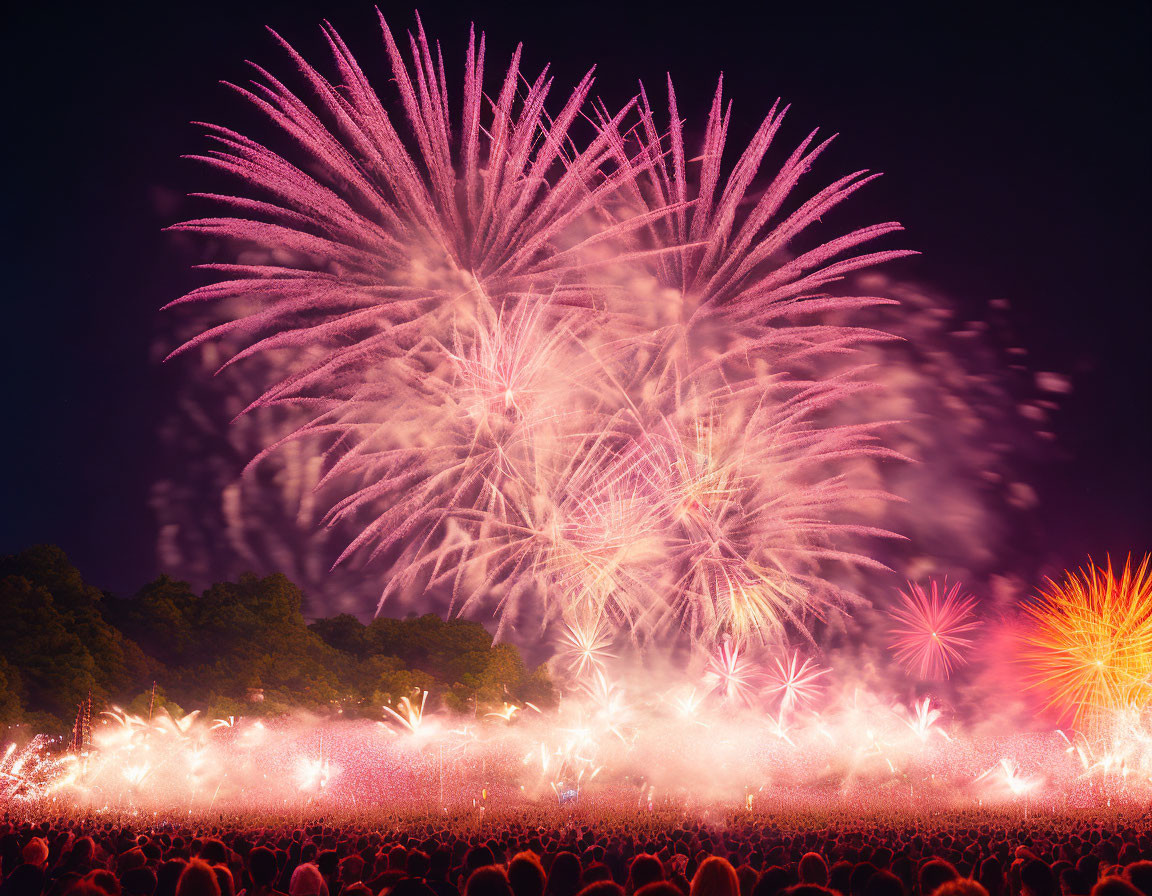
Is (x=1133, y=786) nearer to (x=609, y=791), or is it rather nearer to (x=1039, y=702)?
(x=1039, y=702)

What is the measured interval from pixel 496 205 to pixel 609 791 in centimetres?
2341

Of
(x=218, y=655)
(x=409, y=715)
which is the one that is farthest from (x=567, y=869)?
(x=218, y=655)

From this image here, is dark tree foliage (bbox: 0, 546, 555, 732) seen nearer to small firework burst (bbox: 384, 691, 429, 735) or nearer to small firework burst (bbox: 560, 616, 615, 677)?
small firework burst (bbox: 384, 691, 429, 735)

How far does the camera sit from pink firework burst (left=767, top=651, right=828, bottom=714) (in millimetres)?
31609

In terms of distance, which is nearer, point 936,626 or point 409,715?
point 936,626

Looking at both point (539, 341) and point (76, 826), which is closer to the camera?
point (76, 826)

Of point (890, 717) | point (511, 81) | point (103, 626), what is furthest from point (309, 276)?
point (890, 717)

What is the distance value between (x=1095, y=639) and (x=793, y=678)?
1011 centimetres

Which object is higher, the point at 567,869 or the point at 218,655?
the point at 218,655

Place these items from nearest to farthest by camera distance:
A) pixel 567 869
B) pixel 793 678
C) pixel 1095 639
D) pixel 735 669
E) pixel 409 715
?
1. pixel 567 869
2. pixel 1095 639
3. pixel 793 678
4. pixel 735 669
5. pixel 409 715

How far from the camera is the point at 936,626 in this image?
29266 mm

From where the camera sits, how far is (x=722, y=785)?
32.1m

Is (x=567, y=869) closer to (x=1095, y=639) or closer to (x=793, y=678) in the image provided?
(x=793, y=678)

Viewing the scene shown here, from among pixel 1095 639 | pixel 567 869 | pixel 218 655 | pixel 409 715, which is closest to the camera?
pixel 567 869
